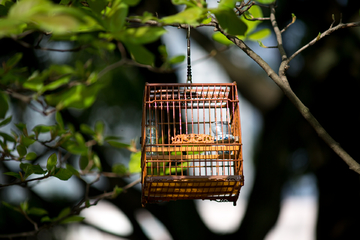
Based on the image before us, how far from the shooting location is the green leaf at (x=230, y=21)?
2.93 feet

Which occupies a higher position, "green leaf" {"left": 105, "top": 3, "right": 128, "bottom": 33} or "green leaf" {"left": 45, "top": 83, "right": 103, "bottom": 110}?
"green leaf" {"left": 105, "top": 3, "right": 128, "bottom": 33}

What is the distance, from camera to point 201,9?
0.91 meters

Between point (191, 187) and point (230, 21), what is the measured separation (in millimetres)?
700

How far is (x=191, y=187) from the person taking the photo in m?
1.43

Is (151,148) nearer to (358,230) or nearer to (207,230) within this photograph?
(207,230)

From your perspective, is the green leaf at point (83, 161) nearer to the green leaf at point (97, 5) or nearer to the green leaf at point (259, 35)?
the green leaf at point (259, 35)

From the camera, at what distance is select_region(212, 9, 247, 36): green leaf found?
2.93ft

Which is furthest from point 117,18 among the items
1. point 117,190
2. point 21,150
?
point 117,190

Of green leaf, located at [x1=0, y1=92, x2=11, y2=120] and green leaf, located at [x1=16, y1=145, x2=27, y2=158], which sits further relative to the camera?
green leaf, located at [x1=16, y1=145, x2=27, y2=158]

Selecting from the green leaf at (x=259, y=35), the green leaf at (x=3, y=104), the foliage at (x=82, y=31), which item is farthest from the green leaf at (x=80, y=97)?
the green leaf at (x=259, y=35)

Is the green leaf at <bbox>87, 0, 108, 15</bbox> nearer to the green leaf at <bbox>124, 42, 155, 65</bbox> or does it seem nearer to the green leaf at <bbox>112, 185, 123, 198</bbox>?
the green leaf at <bbox>124, 42, 155, 65</bbox>

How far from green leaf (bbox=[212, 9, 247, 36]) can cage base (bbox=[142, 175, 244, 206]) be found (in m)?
0.58

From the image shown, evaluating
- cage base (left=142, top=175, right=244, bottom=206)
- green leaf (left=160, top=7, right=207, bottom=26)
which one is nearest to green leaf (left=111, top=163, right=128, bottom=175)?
cage base (left=142, top=175, right=244, bottom=206)

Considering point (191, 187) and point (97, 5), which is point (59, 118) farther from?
point (97, 5)
